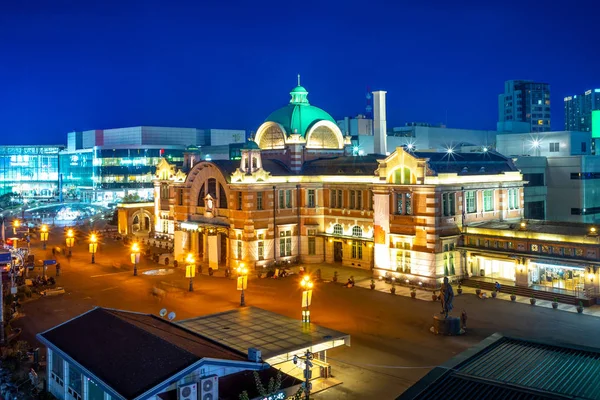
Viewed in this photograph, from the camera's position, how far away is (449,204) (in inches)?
1875

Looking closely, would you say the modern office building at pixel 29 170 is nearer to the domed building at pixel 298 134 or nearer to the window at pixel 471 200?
the domed building at pixel 298 134

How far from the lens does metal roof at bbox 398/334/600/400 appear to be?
1591 cm

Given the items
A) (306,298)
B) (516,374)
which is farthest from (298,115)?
(516,374)

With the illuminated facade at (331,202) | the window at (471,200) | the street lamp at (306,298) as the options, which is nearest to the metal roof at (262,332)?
the street lamp at (306,298)

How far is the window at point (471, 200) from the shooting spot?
49375 mm

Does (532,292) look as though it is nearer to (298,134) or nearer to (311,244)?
(311,244)

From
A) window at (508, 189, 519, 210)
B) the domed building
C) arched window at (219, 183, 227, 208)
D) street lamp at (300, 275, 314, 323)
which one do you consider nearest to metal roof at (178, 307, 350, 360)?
street lamp at (300, 275, 314, 323)

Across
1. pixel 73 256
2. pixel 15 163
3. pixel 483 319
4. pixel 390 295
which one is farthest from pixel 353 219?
pixel 15 163

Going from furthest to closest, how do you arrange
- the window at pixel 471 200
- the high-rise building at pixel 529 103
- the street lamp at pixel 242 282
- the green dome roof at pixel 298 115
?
the high-rise building at pixel 529 103 < the green dome roof at pixel 298 115 < the window at pixel 471 200 < the street lamp at pixel 242 282

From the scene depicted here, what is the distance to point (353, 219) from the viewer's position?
56.2 m

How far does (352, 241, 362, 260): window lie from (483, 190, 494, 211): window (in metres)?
11.7

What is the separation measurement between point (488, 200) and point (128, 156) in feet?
362

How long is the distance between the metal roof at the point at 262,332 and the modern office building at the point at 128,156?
93.1 meters

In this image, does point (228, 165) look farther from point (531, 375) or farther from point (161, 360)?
point (531, 375)
